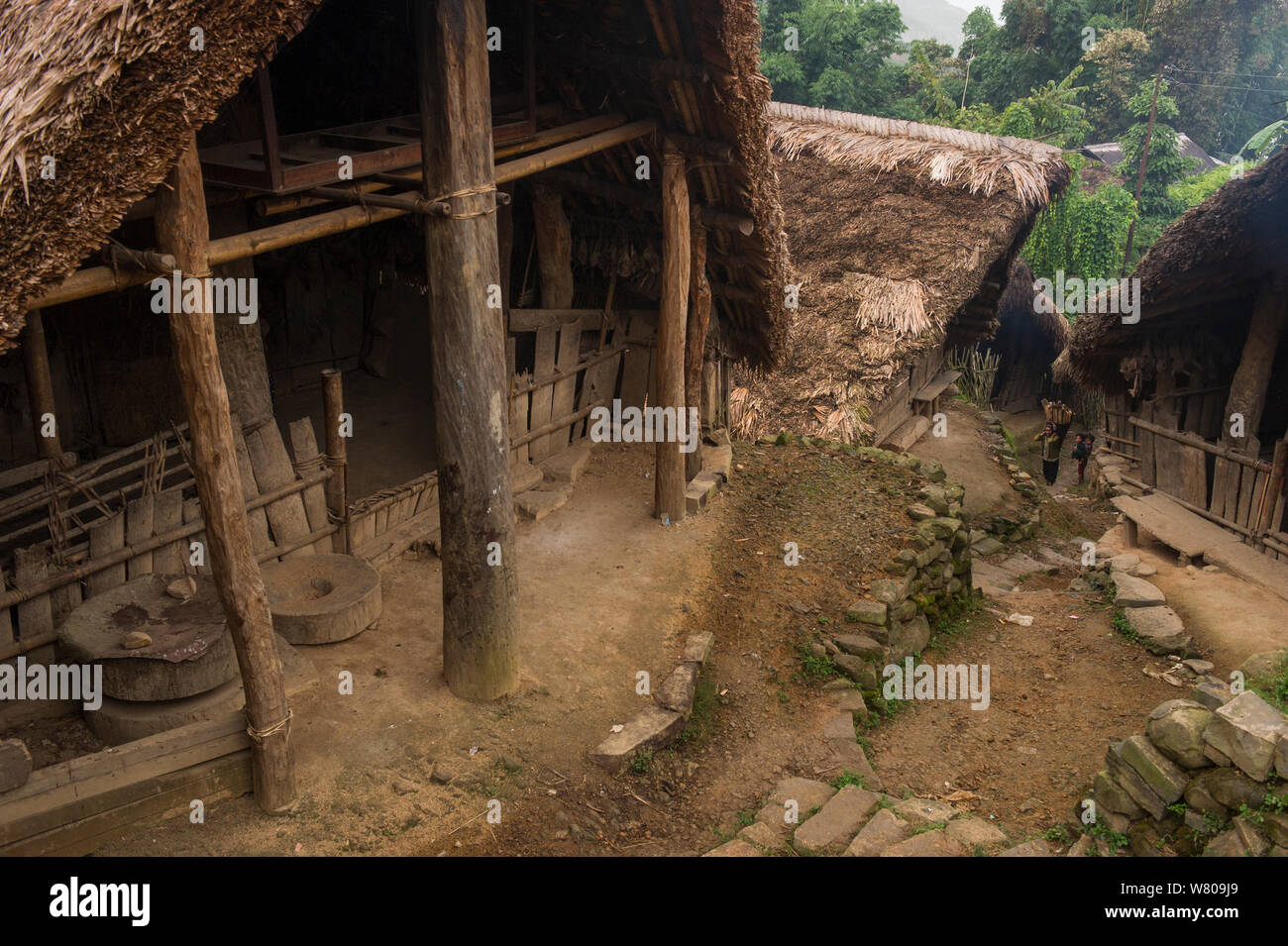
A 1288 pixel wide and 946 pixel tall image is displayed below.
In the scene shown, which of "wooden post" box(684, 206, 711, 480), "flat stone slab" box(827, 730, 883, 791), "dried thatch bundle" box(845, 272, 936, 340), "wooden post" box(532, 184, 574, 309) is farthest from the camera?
"dried thatch bundle" box(845, 272, 936, 340)

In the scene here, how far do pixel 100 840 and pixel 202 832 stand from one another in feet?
1.30

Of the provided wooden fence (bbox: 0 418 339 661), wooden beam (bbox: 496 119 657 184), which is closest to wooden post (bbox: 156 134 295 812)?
wooden fence (bbox: 0 418 339 661)

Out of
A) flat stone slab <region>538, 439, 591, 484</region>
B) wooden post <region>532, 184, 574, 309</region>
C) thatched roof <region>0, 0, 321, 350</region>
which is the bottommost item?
flat stone slab <region>538, 439, 591, 484</region>

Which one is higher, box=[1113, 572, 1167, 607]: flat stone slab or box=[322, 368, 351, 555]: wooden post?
box=[322, 368, 351, 555]: wooden post

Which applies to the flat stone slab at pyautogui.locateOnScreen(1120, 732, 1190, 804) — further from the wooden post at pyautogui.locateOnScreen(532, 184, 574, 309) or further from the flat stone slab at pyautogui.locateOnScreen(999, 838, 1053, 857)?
the wooden post at pyautogui.locateOnScreen(532, 184, 574, 309)

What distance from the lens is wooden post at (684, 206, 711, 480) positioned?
7867mm

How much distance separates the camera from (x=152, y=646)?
4656 mm

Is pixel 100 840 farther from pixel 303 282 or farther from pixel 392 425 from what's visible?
pixel 303 282

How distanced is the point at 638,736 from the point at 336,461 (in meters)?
2.67

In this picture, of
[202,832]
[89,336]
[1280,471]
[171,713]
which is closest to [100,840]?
[202,832]

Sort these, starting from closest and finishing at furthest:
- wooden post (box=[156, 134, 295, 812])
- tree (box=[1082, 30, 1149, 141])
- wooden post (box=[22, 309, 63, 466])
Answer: wooden post (box=[156, 134, 295, 812]) → wooden post (box=[22, 309, 63, 466]) → tree (box=[1082, 30, 1149, 141])

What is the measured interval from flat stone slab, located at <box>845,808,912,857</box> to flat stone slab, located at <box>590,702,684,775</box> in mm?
1233

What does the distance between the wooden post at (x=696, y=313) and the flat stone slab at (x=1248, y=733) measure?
444cm

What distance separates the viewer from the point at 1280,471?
8.91m
